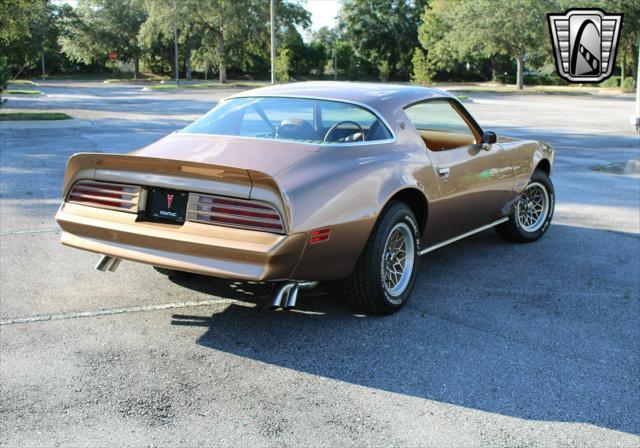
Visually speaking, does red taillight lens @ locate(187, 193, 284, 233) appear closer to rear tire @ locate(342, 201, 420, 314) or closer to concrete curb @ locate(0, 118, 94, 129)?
rear tire @ locate(342, 201, 420, 314)

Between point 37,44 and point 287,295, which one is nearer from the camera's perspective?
point 287,295

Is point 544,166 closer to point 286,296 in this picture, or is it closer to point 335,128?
point 335,128

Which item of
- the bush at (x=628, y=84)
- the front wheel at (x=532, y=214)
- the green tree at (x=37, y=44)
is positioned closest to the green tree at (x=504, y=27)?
the bush at (x=628, y=84)

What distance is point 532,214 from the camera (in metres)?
6.89

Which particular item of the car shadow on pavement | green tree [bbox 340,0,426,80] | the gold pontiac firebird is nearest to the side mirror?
the gold pontiac firebird

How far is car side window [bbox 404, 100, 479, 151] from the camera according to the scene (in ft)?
18.1

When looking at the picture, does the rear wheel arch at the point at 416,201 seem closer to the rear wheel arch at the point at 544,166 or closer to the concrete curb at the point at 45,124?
the rear wheel arch at the point at 544,166

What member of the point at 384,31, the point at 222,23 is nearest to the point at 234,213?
the point at 222,23

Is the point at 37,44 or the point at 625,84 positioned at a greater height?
the point at 37,44

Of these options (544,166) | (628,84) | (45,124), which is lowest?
(45,124)

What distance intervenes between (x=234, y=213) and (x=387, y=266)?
3.97ft

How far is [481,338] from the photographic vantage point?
4.37 meters

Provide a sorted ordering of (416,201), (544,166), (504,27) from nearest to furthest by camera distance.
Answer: (416,201), (544,166), (504,27)

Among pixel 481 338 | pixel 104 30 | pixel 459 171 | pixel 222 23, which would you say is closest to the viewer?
pixel 481 338
